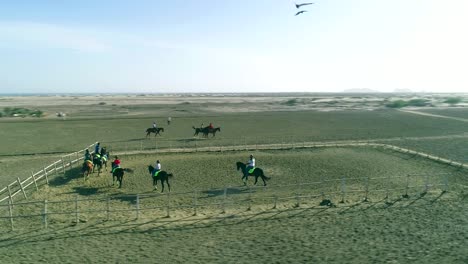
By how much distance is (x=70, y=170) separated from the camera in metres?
23.0

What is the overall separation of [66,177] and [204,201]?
390 inches

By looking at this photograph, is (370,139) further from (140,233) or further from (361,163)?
(140,233)

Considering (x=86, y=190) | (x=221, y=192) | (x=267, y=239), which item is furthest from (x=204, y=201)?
(x=86, y=190)

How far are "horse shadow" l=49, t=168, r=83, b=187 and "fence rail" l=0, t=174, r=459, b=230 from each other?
4.10 metres

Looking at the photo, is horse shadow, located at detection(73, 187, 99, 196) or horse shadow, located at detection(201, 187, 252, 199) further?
horse shadow, located at detection(73, 187, 99, 196)

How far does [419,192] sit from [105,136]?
3153cm

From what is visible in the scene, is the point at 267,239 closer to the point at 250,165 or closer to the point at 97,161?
the point at 250,165

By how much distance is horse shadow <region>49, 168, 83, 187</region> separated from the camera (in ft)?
66.1

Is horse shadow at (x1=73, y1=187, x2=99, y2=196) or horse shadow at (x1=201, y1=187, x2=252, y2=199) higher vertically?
horse shadow at (x1=201, y1=187, x2=252, y2=199)

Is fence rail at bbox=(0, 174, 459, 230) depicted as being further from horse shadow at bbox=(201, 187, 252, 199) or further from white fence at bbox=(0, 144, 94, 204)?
white fence at bbox=(0, 144, 94, 204)

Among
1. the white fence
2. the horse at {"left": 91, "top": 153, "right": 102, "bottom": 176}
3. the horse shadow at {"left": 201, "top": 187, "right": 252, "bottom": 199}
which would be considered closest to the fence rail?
the horse shadow at {"left": 201, "top": 187, "right": 252, "bottom": 199}

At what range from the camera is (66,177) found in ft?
69.9

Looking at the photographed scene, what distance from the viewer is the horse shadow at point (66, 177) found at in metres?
20.1

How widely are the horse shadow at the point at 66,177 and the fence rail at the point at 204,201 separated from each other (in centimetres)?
410
